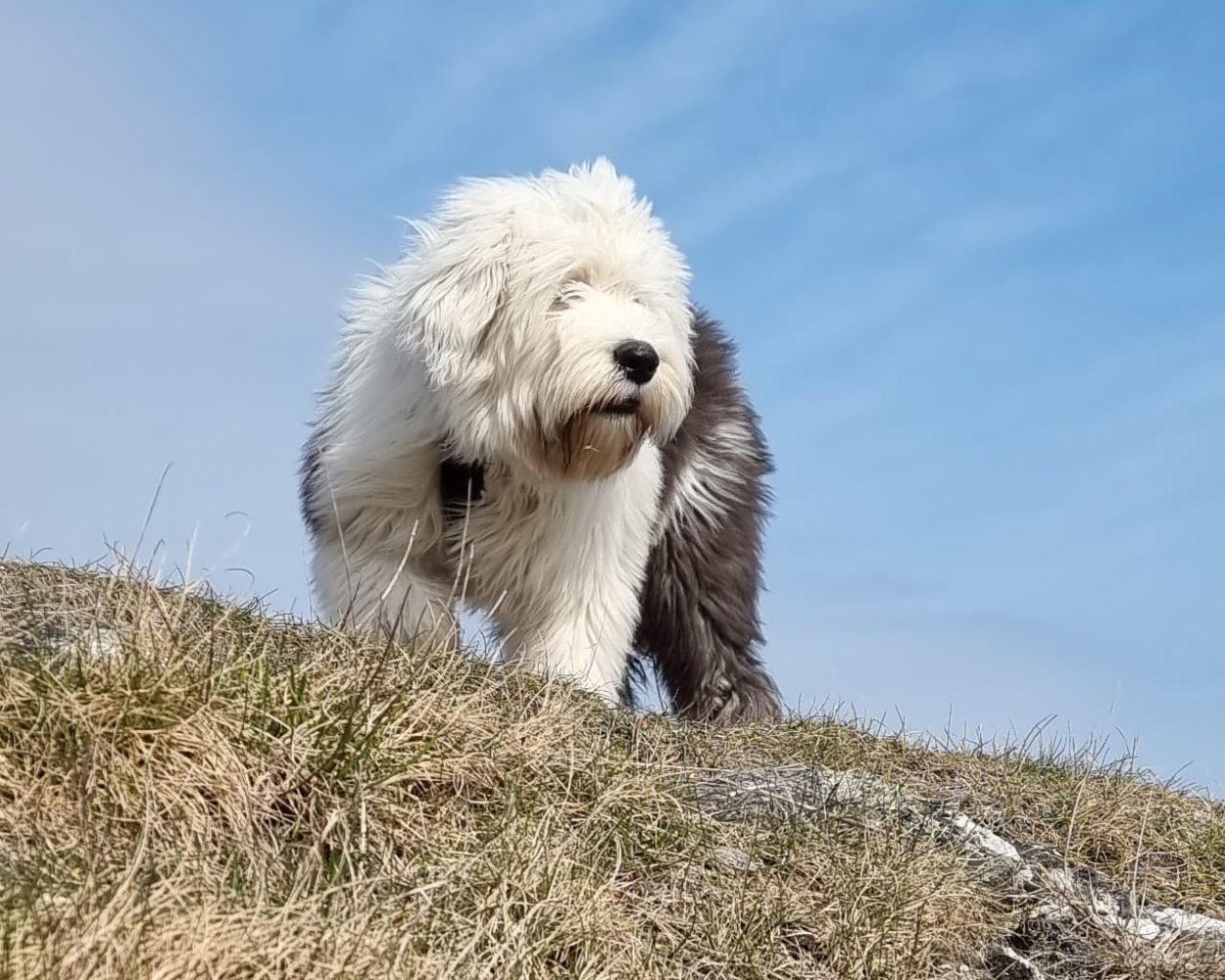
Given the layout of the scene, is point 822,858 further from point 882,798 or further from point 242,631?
point 242,631

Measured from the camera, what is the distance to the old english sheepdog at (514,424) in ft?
17.4

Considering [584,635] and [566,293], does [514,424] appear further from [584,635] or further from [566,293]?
[584,635]

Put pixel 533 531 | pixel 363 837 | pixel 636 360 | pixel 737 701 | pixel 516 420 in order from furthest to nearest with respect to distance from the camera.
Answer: pixel 737 701 < pixel 533 531 < pixel 516 420 < pixel 636 360 < pixel 363 837

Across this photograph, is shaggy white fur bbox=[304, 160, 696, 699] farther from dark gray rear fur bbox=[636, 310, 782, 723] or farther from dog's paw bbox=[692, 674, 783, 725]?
dog's paw bbox=[692, 674, 783, 725]

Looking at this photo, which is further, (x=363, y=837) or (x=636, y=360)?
(x=636, y=360)

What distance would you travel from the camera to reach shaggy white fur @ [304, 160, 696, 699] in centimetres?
530

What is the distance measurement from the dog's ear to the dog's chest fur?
1.44 ft

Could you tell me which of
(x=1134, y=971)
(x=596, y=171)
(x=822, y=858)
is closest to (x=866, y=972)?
(x=822, y=858)

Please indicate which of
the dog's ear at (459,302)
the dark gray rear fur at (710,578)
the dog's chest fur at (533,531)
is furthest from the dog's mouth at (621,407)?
the dark gray rear fur at (710,578)

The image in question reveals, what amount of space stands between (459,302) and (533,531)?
2.84 ft

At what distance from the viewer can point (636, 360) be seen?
5.18 m

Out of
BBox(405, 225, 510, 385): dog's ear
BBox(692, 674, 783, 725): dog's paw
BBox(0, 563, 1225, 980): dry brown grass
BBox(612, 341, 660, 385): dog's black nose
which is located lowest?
BBox(0, 563, 1225, 980): dry brown grass

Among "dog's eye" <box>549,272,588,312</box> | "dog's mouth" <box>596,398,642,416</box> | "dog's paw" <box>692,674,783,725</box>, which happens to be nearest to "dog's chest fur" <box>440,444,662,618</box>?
"dog's mouth" <box>596,398,642,416</box>

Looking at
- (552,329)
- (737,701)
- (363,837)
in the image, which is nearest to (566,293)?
(552,329)
